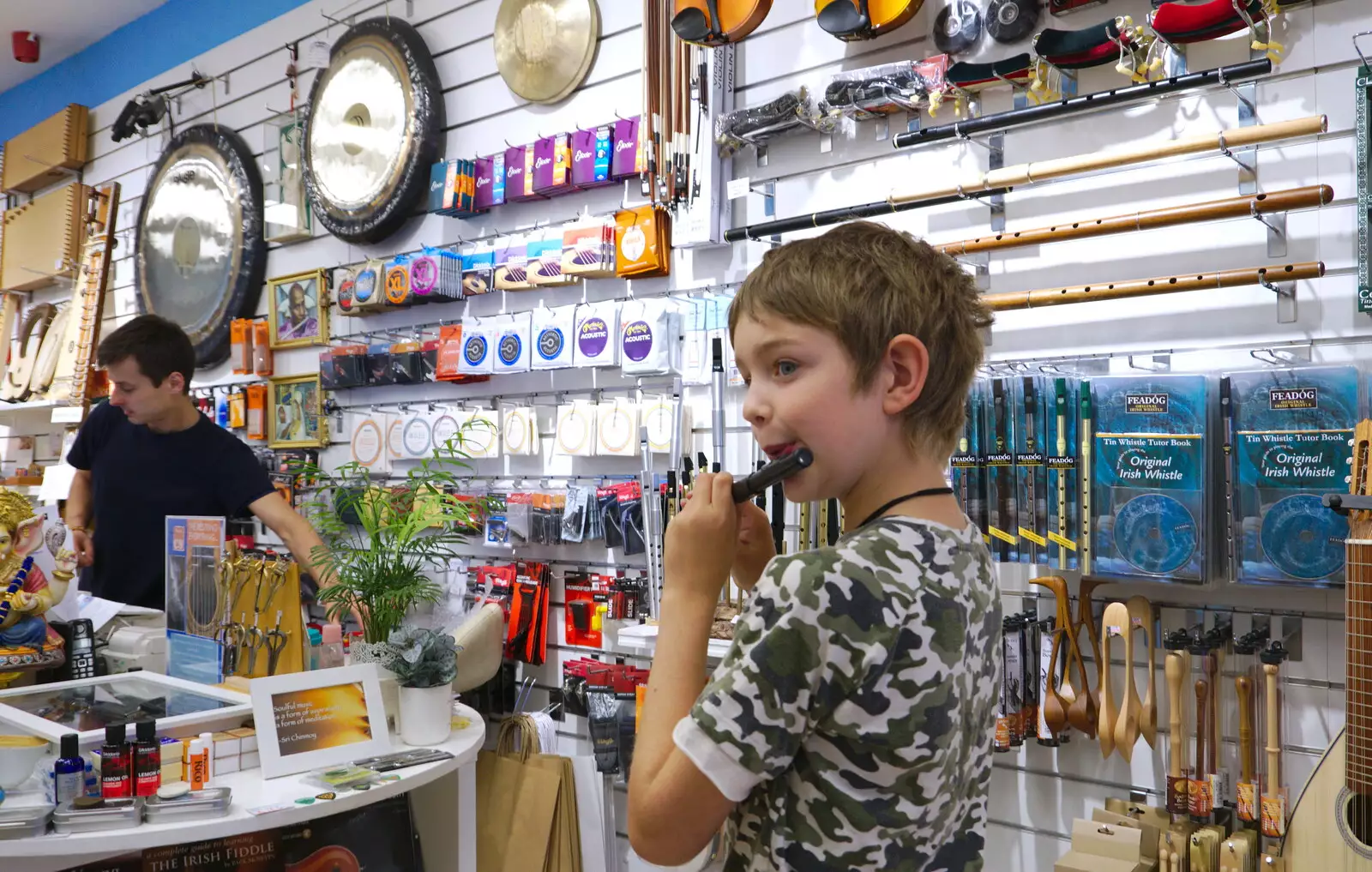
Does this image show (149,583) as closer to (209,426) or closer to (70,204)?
(209,426)

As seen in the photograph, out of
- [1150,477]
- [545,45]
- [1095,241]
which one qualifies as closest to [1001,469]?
[1150,477]

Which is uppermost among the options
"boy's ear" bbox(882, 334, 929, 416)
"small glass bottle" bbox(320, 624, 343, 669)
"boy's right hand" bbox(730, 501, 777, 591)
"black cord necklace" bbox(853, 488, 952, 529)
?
"boy's ear" bbox(882, 334, 929, 416)

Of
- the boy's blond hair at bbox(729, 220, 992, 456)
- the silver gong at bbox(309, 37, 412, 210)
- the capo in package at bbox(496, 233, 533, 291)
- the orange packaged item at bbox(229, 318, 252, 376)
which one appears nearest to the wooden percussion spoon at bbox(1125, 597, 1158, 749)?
the boy's blond hair at bbox(729, 220, 992, 456)

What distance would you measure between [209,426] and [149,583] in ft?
1.79

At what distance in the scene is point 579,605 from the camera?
12.1ft

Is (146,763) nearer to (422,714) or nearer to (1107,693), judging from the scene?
(422,714)

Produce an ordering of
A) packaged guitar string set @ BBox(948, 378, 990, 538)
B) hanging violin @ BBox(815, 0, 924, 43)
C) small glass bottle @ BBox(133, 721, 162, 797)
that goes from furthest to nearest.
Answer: hanging violin @ BBox(815, 0, 924, 43)
packaged guitar string set @ BBox(948, 378, 990, 538)
small glass bottle @ BBox(133, 721, 162, 797)

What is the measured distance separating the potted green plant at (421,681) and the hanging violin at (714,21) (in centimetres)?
192

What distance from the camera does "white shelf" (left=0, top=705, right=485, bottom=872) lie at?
1634 millimetres

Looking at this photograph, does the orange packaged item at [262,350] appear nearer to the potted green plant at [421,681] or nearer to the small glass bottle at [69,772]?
the potted green plant at [421,681]

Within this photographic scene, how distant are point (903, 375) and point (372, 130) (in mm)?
4049

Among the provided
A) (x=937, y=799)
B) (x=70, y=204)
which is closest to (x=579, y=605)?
(x=937, y=799)

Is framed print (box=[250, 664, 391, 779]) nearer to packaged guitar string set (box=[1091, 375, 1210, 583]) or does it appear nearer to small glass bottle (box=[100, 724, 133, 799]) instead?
small glass bottle (box=[100, 724, 133, 799])

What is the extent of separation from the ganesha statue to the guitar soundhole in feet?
8.54
